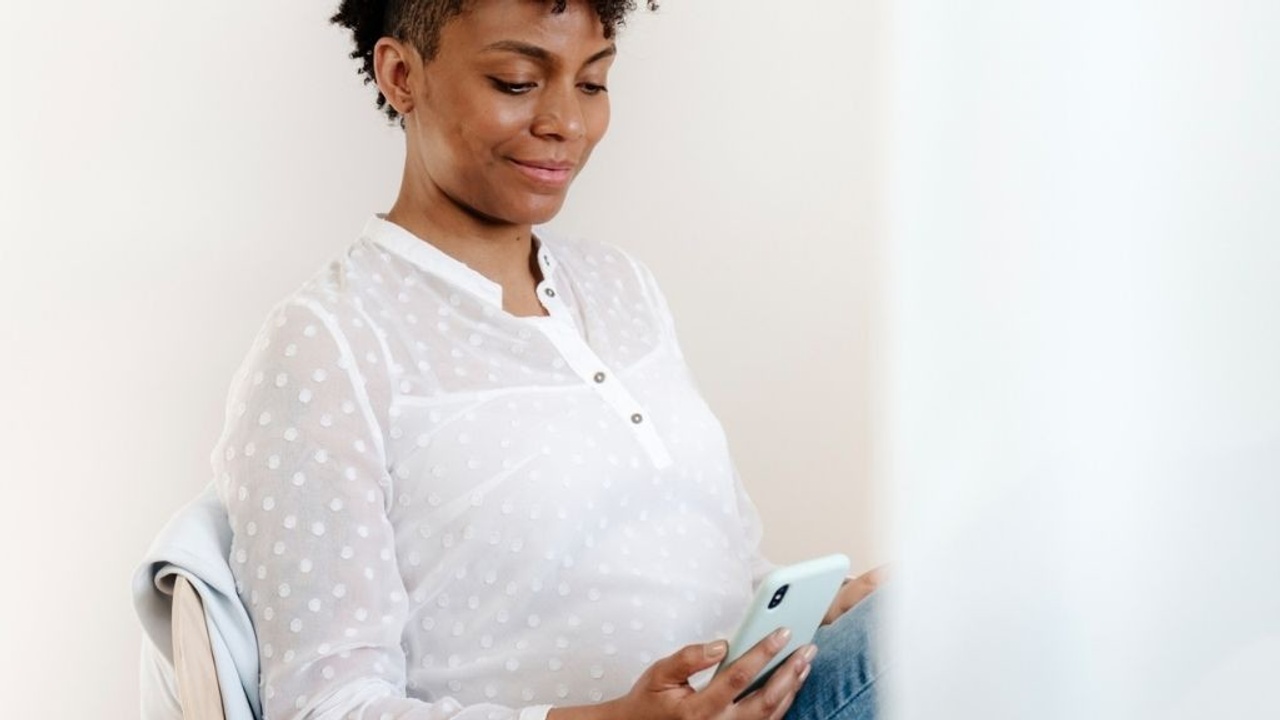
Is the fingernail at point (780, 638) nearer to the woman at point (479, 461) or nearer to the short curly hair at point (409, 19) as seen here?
the woman at point (479, 461)

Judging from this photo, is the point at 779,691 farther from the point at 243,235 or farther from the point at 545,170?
the point at 243,235

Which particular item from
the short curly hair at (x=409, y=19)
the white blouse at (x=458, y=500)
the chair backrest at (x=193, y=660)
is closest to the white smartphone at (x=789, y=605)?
the white blouse at (x=458, y=500)

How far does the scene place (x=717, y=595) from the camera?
3.70 ft

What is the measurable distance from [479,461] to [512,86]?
260 mm

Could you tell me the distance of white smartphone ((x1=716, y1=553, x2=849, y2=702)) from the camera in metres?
0.88

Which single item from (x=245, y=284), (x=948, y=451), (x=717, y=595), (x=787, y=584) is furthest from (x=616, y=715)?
(x=245, y=284)

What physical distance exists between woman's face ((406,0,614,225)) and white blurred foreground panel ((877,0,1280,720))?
28 cm

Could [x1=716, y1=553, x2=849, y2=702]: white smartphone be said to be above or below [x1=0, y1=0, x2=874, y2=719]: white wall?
below

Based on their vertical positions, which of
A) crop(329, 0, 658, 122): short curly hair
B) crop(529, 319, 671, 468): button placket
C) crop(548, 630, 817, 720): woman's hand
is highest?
crop(329, 0, 658, 122): short curly hair

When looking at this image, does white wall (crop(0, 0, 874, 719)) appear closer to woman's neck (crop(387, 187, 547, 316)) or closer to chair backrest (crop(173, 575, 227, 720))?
woman's neck (crop(387, 187, 547, 316))

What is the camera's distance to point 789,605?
35.9 inches

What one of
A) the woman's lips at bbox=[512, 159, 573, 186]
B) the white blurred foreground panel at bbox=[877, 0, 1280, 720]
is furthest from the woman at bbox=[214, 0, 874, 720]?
the white blurred foreground panel at bbox=[877, 0, 1280, 720]

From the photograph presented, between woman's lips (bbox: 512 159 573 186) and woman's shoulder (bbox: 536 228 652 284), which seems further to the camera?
woman's shoulder (bbox: 536 228 652 284)

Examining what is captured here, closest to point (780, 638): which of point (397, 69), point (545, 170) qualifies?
point (545, 170)
